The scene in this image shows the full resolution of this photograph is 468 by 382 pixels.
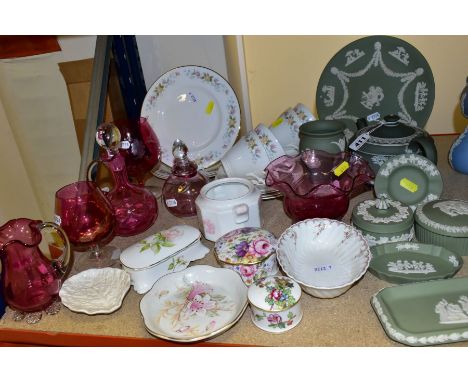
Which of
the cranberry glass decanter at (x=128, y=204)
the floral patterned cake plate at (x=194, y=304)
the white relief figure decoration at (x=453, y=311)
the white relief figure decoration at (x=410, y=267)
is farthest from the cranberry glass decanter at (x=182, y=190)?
the white relief figure decoration at (x=453, y=311)

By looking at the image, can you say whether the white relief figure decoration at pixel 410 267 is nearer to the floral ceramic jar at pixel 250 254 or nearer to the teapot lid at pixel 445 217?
the teapot lid at pixel 445 217

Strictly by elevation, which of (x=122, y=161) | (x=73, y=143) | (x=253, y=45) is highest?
(x=253, y=45)

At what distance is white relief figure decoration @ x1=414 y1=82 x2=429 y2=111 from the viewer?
126 centimetres

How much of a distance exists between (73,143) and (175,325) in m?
1.10

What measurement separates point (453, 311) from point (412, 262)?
5.7 inches

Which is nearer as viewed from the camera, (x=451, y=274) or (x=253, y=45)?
(x=451, y=274)

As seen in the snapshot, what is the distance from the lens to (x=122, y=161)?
1.11 metres

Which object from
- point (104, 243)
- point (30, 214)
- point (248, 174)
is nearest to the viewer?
point (104, 243)

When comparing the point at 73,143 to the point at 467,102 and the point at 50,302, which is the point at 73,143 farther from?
the point at 467,102

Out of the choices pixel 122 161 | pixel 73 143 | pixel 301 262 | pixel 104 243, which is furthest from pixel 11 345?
pixel 73 143

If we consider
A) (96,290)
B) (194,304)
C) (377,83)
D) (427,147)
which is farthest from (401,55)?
(96,290)

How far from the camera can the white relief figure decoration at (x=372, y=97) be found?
131 centimetres

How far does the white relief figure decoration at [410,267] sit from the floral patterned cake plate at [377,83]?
475 millimetres

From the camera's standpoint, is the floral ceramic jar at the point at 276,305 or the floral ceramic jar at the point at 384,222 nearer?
the floral ceramic jar at the point at 276,305
